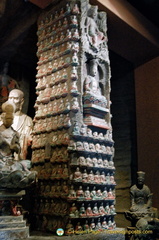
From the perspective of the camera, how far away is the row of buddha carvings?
15.3 feet

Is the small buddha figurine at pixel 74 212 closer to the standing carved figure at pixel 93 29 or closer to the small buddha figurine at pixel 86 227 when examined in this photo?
the small buddha figurine at pixel 86 227

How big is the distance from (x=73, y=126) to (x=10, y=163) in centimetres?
121

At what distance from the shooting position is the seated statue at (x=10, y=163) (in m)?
4.16

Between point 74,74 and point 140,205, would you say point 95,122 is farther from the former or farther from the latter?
point 140,205

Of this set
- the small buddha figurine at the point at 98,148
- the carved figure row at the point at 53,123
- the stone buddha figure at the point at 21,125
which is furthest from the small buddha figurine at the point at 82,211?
the stone buddha figure at the point at 21,125

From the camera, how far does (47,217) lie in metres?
4.89

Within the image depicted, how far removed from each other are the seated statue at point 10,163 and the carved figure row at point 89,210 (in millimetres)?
813

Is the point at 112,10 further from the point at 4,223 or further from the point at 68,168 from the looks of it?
the point at 4,223

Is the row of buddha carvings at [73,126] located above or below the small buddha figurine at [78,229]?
above

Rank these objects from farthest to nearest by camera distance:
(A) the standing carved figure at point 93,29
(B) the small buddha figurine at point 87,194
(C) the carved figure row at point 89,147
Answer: (A) the standing carved figure at point 93,29, (C) the carved figure row at point 89,147, (B) the small buddha figurine at point 87,194

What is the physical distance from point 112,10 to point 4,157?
391 cm

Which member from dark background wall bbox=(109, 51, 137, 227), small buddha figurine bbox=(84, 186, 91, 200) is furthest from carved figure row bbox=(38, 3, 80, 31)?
small buddha figurine bbox=(84, 186, 91, 200)

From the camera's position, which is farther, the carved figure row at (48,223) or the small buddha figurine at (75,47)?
the small buddha figurine at (75,47)

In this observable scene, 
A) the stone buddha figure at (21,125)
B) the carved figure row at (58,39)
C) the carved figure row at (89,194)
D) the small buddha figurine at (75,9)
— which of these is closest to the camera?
the carved figure row at (89,194)
